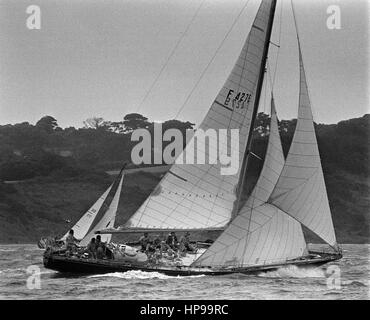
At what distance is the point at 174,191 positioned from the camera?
34688 mm

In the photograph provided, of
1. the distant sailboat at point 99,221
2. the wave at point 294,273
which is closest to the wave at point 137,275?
the wave at point 294,273

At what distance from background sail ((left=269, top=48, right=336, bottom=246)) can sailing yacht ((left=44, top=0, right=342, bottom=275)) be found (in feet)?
0.22

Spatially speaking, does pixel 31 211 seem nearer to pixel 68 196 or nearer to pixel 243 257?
pixel 68 196

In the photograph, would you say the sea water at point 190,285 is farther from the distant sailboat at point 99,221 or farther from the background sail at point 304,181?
the distant sailboat at point 99,221

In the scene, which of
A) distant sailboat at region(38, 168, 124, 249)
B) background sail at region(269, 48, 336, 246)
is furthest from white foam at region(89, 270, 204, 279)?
distant sailboat at region(38, 168, 124, 249)

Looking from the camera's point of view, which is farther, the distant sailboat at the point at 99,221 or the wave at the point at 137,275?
the distant sailboat at the point at 99,221

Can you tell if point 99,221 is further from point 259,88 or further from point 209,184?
point 259,88

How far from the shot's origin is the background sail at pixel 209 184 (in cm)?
3453

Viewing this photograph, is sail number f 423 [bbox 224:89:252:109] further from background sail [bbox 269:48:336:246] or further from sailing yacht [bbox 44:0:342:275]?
background sail [bbox 269:48:336:246]

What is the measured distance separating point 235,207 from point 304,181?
3.15 meters

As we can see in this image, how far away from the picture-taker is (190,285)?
31578mm

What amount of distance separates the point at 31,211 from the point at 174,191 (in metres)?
46.5

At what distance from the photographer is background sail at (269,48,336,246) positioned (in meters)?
32.1
